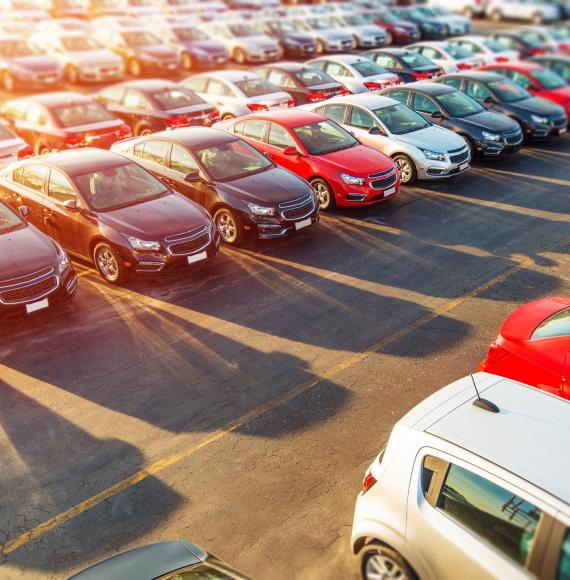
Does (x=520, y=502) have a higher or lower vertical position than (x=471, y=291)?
higher

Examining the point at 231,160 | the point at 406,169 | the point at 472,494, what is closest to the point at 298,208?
the point at 231,160

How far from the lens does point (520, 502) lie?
4.23 metres

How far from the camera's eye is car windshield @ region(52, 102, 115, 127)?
51.4ft

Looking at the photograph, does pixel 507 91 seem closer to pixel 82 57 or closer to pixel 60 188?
pixel 60 188

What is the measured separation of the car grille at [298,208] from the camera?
446 inches

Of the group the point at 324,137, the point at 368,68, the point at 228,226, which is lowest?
the point at 228,226

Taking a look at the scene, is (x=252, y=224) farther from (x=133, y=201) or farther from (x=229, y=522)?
(x=229, y=522)

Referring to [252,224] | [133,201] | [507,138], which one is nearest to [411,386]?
[252,224]

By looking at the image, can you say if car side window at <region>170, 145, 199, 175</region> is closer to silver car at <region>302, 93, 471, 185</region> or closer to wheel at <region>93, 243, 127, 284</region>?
wheel at <region>93, 243, 127, 284</region>

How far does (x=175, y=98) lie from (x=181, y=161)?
218 inches

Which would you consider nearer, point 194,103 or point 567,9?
point 194,103

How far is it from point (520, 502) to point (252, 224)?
7748 millimetres

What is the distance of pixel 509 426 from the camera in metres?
4.77

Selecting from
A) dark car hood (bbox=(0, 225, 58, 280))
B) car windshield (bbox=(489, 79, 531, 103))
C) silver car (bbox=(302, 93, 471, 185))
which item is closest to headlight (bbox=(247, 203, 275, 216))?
dark car hood (bbox=(0, 225, 58, 280))
